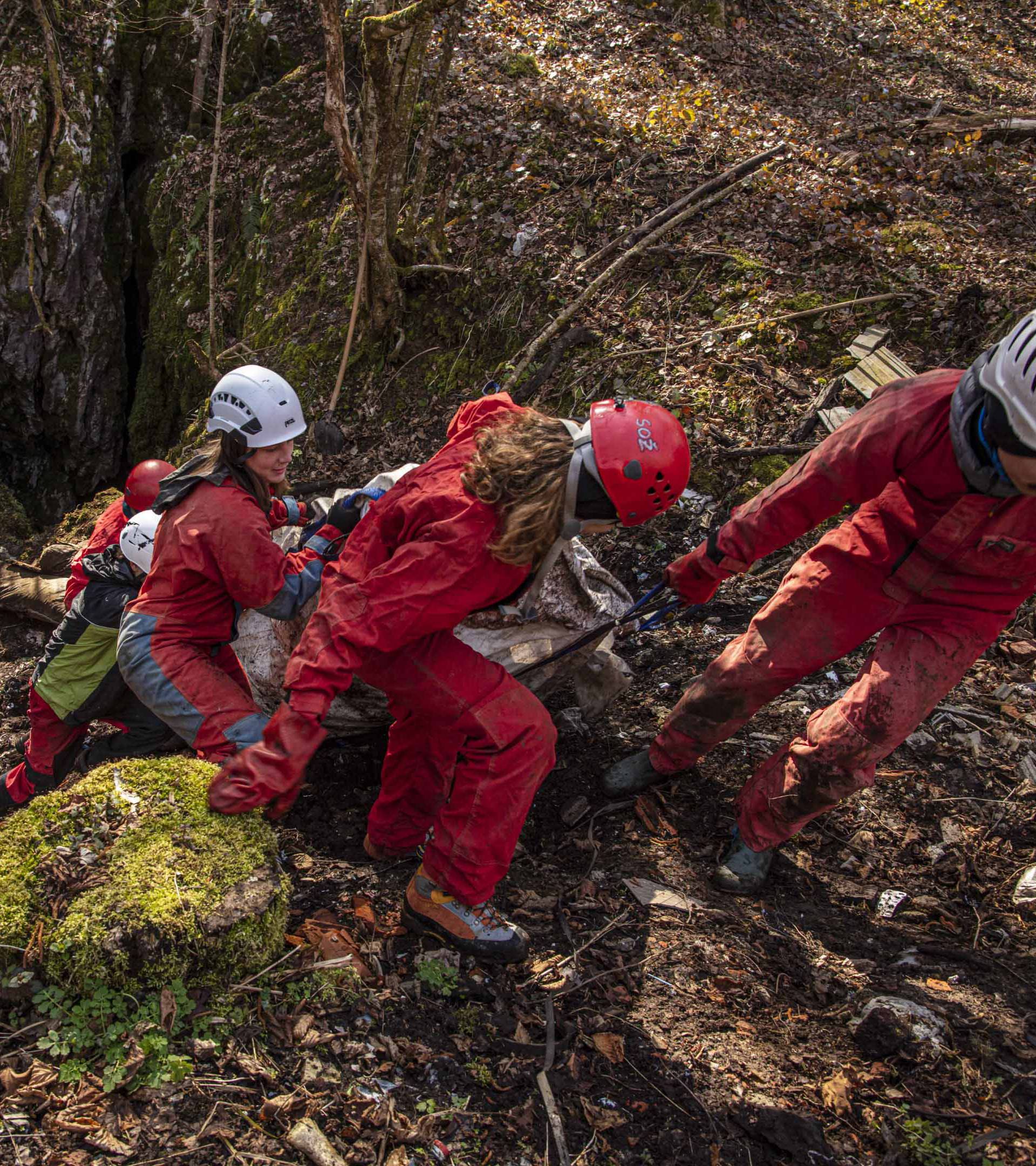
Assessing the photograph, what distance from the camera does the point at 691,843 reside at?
3828mm

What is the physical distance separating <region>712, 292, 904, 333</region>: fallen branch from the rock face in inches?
252

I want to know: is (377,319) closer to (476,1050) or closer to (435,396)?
(435,396)

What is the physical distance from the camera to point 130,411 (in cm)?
972

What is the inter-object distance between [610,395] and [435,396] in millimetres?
1365

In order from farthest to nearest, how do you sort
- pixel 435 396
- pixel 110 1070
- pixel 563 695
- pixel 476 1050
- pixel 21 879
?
pixel 435 396 → pixel 563 695 → pixel 476 1050 → pixel 21 879 → pixel 110 1070

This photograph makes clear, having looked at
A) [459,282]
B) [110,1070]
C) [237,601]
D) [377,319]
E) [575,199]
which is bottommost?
[110,1070]

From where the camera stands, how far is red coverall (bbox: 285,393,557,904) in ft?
8.79

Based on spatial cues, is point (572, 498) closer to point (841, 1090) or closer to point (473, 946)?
point (473, 946)

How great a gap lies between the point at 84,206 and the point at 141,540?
716cm

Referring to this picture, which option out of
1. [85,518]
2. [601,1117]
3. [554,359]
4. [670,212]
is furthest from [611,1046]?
[85,518]

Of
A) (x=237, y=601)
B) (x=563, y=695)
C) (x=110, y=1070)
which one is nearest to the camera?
(x=110, y=1070)

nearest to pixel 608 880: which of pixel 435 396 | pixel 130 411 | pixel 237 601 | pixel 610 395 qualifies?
pixel 237 601

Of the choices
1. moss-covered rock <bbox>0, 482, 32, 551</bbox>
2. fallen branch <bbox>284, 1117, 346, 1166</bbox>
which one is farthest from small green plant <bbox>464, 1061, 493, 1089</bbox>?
moss-covered rock <bbox>0, 482, 32, 551</bbox>

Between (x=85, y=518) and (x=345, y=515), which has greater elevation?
(x=345, y=515)
